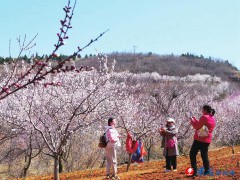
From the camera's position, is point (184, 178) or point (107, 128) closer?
point (184, 178)

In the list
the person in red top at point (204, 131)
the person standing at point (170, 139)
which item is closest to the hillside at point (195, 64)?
the person standing at point (170, 139)

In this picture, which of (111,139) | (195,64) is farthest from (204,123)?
(195,64)

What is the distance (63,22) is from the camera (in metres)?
2.79

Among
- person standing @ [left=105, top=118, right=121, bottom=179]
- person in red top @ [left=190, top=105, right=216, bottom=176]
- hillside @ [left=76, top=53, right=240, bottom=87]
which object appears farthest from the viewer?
hillside @ [left=76, top=53, right=240, bottom=87]

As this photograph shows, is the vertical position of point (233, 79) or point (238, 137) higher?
point (233, 79)

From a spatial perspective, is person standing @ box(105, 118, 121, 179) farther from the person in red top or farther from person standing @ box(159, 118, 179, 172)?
the person in red top

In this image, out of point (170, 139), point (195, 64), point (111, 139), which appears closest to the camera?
point (111, 139)

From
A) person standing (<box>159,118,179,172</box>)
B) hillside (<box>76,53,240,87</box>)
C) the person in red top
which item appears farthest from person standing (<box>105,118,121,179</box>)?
hillside (<box>76,53,240,87</box>)

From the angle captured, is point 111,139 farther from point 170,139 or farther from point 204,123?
point 204,123

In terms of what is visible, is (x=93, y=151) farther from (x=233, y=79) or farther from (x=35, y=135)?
(x=233, y=79)

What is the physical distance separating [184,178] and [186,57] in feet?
371

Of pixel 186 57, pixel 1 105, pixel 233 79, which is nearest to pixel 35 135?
pixel 1 105

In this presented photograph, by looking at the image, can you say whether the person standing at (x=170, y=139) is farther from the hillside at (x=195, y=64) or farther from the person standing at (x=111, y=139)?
the hillside at (x=195, y=64)

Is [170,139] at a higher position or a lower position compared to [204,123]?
lower
